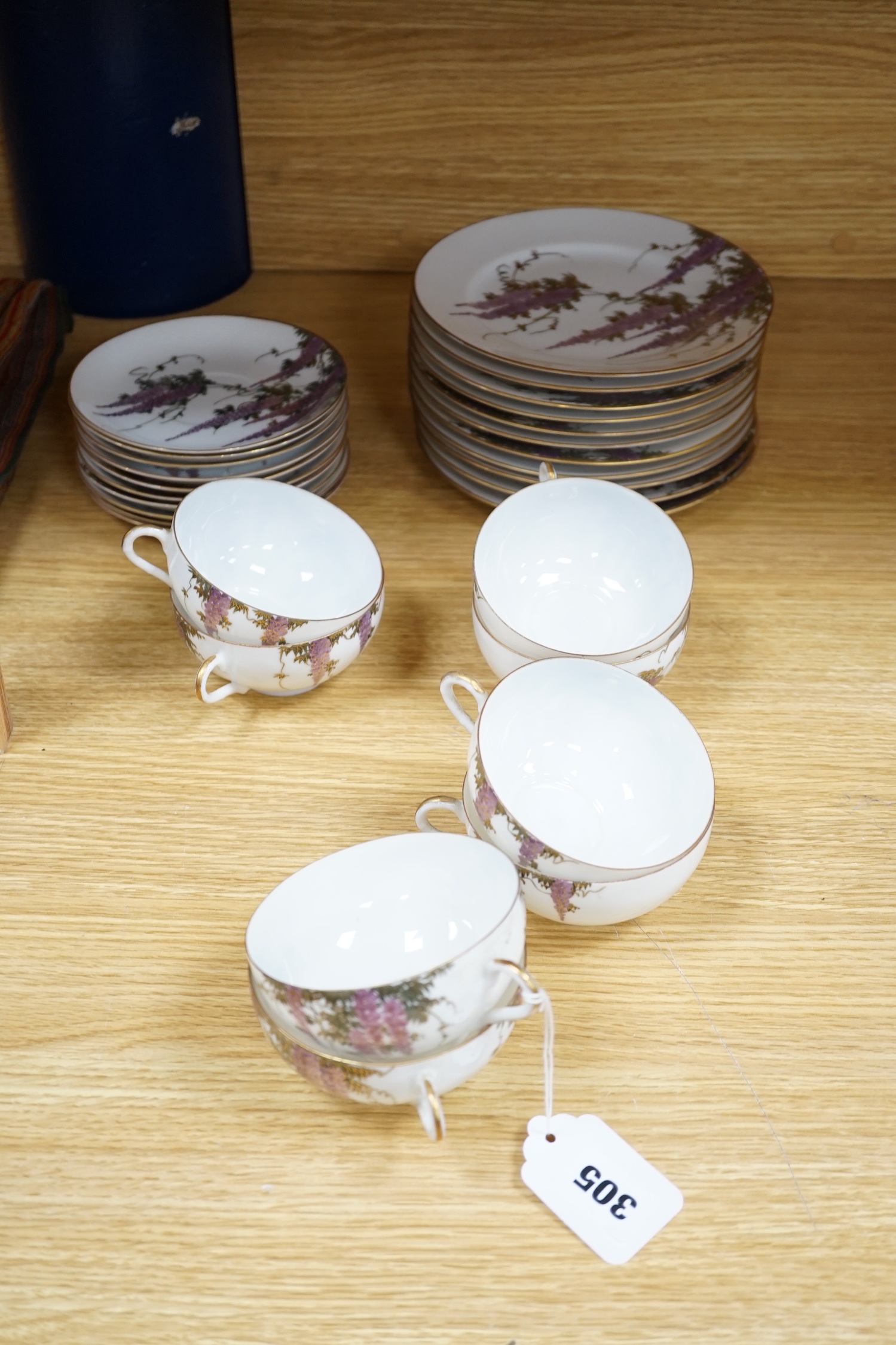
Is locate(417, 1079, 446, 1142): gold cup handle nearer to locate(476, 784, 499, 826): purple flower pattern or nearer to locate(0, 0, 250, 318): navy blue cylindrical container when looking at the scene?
locate(476, 784, 499, 826): purple flower pattern

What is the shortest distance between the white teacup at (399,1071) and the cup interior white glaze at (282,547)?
0.33m

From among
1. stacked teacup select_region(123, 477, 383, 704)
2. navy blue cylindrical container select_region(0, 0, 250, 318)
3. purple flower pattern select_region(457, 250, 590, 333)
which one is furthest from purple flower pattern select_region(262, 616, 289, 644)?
navy blue cylindrical container select_region(0, 0, 250, 318)

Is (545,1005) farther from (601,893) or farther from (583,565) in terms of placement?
(583,565)

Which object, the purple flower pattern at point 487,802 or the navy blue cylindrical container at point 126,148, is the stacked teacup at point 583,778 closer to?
the purple flower pattern at point 487,802

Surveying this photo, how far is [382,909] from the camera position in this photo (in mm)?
576

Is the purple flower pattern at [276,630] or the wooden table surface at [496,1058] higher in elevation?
the purple flower pattern at [276,630]

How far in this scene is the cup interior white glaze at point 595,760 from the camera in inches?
24.8

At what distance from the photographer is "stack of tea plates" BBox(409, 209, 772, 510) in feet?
2.69

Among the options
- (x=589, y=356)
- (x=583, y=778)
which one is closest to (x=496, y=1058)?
(x=583, y=778)

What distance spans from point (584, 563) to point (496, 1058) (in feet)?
1.14

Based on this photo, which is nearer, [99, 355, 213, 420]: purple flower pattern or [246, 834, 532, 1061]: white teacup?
[246, 834, 532, 1061]: white teacup

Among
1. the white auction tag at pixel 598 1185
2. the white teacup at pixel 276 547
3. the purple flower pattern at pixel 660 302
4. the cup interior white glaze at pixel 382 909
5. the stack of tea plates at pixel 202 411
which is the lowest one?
the white auction tag at pixel 598 1185

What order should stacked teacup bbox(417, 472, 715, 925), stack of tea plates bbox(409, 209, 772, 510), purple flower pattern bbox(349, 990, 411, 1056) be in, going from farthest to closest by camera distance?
stack of tea plates bbox(409, 209, 772, 510)
stacked teacup bbox(417, 472, 715, 925)
purple flower pattern bbox(349, 990, 411, 1056)

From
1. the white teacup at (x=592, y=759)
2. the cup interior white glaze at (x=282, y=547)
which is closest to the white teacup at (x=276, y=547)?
the cup interior white glaze at (x=282, y=547)
